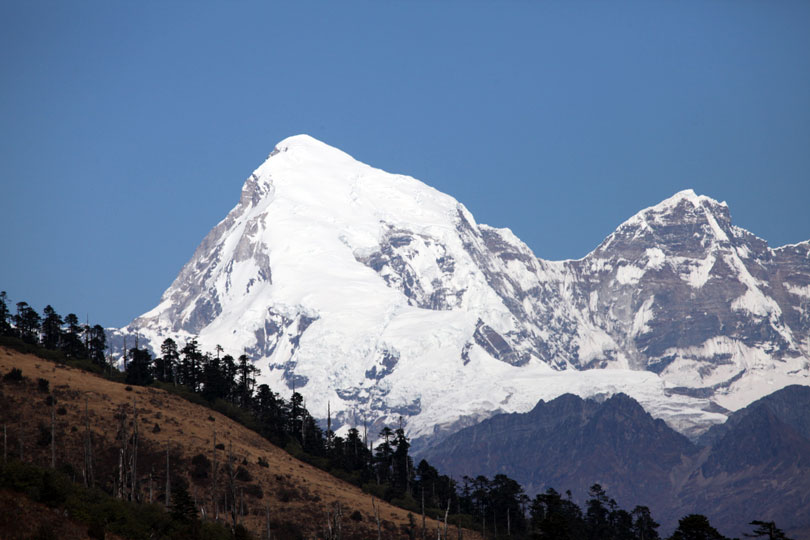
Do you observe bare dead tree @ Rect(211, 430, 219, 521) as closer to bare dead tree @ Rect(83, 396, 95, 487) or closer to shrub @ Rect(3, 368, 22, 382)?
bare dead tree @ Rect(83, 396, 95, 487)

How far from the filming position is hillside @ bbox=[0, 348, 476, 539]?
146000mm

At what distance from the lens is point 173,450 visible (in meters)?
158

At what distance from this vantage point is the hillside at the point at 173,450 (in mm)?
146000

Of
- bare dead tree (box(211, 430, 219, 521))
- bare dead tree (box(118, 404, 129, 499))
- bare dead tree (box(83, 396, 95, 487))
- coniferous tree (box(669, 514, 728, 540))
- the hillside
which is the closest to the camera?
coniferous tree (box(669, 514, 728, 540))

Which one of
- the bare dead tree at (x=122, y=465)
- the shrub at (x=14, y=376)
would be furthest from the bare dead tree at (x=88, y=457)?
the shrub at (x=14, y=376)

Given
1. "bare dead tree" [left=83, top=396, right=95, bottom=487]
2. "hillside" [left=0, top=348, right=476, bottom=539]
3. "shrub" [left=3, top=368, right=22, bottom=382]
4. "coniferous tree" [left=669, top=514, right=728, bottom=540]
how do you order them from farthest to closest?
"shrub" [left=3, top=368, right=22, bottom=382] → "hillside" [left=0, top=348, right=476, bottom=539] → "bare dead tree" [left=83, top=396, right=95, bottom=487] → "coniferous tree" [left=669, top=514, right=728, bottom=540]

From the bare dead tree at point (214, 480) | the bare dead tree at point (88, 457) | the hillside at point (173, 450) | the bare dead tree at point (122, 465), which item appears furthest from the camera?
the hillside at point (173, 450)

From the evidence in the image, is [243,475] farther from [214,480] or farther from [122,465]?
[122,465]

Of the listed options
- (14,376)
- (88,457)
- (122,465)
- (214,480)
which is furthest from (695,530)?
(14,376)

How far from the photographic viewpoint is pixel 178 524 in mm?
98875

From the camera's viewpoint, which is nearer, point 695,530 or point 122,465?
point 695,530

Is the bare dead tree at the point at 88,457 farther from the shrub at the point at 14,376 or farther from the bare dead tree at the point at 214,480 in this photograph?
the shrub at the point at 14,376

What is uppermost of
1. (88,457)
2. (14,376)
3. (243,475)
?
(14,376)

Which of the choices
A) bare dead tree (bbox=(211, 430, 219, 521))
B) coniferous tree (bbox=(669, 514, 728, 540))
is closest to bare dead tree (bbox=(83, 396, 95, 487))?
bare dead tree (bbox=(211, 430, 219, 521))
